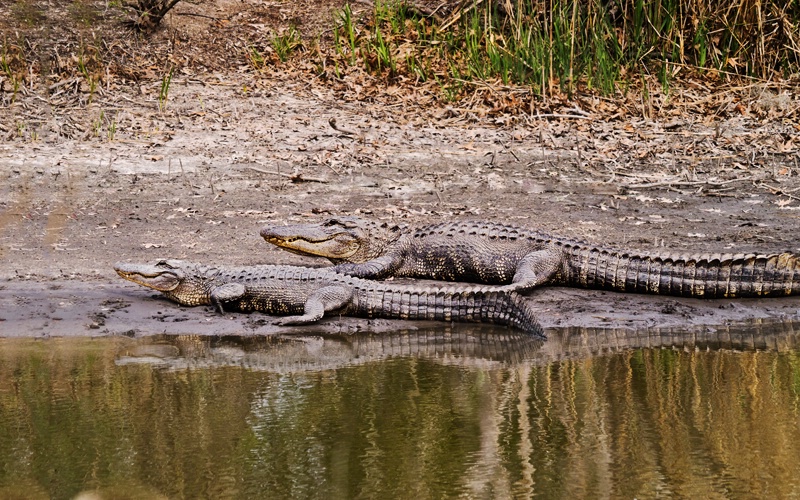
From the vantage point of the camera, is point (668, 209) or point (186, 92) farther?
point (186, 92)

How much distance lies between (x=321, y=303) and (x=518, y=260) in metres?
1.48

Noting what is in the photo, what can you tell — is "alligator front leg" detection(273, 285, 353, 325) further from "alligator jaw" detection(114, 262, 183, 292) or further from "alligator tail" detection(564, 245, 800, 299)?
"alligator tail" detection(564, 245, 800, 299)

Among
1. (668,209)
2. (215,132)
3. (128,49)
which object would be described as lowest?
(668,209)

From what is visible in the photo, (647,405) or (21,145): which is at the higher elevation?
(21,145)

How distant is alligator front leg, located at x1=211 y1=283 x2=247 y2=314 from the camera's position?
6.33 m

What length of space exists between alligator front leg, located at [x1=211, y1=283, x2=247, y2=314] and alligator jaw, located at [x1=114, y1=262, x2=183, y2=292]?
0.31 m

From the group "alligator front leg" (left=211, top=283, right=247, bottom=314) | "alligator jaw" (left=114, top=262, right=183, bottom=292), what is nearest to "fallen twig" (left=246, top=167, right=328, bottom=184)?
"alligator jaw" (left=114, top=262, right=183, bottom=292)

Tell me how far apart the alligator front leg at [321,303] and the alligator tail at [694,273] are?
5.21ft

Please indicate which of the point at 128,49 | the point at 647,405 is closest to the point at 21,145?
the point at 128,49

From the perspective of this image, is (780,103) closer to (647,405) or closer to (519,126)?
(519,126)

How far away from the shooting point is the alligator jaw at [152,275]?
6.51 m

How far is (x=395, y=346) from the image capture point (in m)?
5.68

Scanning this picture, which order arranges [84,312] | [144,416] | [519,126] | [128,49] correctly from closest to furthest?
[144,416]
[84,312]
[519,126]
[128,49]

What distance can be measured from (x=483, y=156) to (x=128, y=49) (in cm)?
455
